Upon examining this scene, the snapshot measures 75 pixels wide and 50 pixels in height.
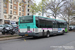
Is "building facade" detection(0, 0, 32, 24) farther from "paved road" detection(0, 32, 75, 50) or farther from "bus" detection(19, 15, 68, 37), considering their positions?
"paved road" detection(0, 32, 75, 50)

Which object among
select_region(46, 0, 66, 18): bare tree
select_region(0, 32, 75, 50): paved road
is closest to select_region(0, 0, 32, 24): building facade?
select_region(46, 0, 66, 18): bare tree

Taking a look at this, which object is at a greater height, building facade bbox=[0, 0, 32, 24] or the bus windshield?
building facade bbox=[0, 0, 32, 24]

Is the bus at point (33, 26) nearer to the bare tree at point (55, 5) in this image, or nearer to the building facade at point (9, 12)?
the bare tree at point (55, 5)

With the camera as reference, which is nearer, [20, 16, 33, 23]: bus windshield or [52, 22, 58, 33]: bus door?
[20, 16, 33, 23]: bus windshield

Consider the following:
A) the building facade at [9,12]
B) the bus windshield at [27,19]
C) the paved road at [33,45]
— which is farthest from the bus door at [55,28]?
the building facade at [9,12]

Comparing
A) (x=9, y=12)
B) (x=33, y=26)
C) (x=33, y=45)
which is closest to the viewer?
(x=33, y=45)

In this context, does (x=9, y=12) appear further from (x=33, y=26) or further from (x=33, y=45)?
(x=33, y=45)

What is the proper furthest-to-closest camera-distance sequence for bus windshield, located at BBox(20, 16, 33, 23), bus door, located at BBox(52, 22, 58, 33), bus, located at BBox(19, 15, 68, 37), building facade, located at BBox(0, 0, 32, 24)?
building facade, located at BBox(0, 0, 32, 24), bus door, located at BBox(52, 22, 58, 33), bus windshield, located at BBox(20, 16, 33, 23), bus, located at BBox(19, 15, 68, 37)

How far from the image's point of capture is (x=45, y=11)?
2800cm

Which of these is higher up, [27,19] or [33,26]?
[27,19]

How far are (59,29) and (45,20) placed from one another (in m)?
5.73

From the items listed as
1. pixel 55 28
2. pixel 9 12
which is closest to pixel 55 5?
pixel 55 28

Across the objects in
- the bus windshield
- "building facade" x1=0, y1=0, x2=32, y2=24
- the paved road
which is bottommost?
the paved road

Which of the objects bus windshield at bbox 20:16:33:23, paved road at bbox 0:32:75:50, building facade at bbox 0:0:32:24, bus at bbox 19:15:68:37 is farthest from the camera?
building facade at bbox 0:0:32:24
